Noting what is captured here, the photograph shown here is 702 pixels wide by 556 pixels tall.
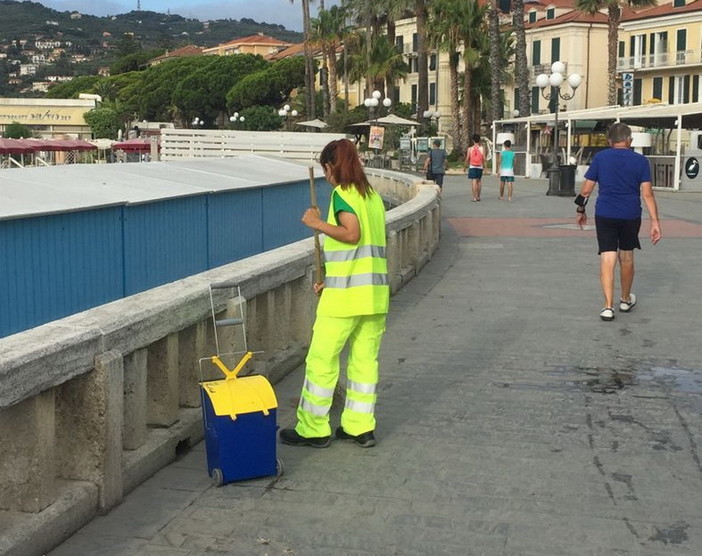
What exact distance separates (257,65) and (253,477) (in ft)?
386

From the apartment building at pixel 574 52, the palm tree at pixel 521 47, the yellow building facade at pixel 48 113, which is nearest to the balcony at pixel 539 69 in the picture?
the apartment building at pixel 574 52

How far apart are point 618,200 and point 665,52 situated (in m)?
68.9

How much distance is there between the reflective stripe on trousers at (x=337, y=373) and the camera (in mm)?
5281

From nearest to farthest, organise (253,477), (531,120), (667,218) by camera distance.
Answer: (253,477) < (667,218) < (531,120)

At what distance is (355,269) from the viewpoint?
527 cm

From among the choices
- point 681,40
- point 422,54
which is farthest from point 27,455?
point 681,40

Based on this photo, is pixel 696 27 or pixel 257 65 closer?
pixel 696 27

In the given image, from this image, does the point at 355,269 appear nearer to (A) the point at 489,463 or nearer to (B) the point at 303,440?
(B) the point at 303,440

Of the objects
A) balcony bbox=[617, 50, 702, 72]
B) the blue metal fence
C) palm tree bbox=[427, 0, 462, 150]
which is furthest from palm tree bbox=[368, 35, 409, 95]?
the blue metal fence

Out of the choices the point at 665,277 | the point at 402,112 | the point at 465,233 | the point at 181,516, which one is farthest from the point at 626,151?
the point at 402,112

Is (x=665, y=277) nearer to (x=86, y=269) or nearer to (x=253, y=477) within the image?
(x=86, y=269)

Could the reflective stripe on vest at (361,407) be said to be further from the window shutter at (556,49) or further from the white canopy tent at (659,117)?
the window shutter at (556,49)

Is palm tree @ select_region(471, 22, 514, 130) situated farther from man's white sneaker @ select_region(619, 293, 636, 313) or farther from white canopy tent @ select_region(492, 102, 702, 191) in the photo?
man's white sneaker @ select_region(619, 293, 636, 313)

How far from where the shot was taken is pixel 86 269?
A: 10422mm
